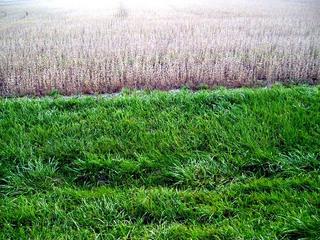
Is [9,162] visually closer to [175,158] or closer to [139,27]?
[175,158]

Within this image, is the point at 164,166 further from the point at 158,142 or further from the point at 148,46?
the point at 148,46

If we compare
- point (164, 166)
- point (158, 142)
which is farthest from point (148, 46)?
point (164, 166)

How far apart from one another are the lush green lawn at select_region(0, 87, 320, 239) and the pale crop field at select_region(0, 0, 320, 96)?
1.65m

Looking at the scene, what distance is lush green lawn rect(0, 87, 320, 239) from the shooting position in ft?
9.36

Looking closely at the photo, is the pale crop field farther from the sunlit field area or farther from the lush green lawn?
the lush green lawn

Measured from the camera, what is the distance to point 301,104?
4.80 m

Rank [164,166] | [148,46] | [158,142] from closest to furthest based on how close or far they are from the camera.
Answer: [164,166] → [158,142] → [148,46]

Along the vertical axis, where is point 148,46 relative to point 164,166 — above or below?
above

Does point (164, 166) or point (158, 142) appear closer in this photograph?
point (164, 166)

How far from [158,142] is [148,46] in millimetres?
4728

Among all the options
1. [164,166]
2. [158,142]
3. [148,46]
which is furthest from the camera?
[148,46]

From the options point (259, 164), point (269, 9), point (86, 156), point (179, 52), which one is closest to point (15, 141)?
point (86, 156)

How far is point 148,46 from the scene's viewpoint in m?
8.41

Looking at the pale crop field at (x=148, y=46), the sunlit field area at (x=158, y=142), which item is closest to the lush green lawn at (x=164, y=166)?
the sunlit field area at (x=158, y=142)
